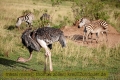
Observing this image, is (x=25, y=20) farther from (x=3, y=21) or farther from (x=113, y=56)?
(x=113, y=56)

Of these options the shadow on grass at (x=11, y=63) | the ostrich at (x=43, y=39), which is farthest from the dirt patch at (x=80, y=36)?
the ostrich at (x=43, y=39)

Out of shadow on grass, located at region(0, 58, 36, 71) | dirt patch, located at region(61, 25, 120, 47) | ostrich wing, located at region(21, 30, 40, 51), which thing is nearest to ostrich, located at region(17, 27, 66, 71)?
ostrich wing, located at region(21, 30, 40, 51)

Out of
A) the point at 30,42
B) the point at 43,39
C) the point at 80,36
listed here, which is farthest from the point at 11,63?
the point at 80,36

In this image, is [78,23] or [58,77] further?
[78,23]

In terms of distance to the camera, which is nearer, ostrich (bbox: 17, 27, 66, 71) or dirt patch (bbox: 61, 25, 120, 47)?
ostrich (bbox: 17, 27, 66, 71)

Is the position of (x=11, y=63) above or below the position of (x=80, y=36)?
below

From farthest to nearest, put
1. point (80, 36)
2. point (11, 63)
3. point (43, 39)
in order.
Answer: point (80, 36) → point (11, 63) → point (43, 39)

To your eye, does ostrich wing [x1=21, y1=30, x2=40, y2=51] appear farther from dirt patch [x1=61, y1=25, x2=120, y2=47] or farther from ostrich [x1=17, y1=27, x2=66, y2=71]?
dirt patch [x1=61, y1=25, x2=120, y2=47]

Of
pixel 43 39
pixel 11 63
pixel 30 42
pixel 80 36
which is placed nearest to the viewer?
pixel 43 39

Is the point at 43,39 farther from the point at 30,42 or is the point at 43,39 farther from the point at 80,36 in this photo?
the point at 80,36

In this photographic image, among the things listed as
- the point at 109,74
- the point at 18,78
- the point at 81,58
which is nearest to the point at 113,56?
the point at 81,58

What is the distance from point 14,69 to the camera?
9539mm

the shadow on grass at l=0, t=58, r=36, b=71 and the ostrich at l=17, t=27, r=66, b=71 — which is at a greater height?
the ostrich at l=17, t=27, r=66, b=71

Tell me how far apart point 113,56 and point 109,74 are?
314 cm
